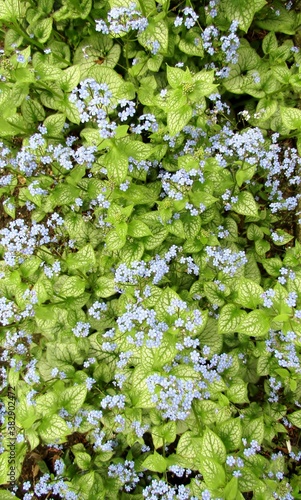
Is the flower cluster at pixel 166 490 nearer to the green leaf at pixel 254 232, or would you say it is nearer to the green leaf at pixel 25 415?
the green leaf at pixel 25 415

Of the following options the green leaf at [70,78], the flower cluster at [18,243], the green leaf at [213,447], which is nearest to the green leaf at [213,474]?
the green leaf at [213,447]

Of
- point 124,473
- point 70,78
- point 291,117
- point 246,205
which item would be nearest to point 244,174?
point 246,205

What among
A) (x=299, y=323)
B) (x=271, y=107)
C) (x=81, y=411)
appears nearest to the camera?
(x=299, y=323)

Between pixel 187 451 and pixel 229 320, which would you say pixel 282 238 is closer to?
pixel 229 320

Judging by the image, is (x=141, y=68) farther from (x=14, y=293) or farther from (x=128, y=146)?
(x=14, y=293)

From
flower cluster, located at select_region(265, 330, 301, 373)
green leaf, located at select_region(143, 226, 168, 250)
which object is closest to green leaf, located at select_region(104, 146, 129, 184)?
green leaf, located at select_region(143, 226, 168, 250)

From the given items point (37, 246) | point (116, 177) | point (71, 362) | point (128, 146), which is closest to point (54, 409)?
point (71, 362)

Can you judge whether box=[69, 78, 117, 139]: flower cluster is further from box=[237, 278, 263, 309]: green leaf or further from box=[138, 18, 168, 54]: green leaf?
box=[237, 278, 263, 309]: green leaf
